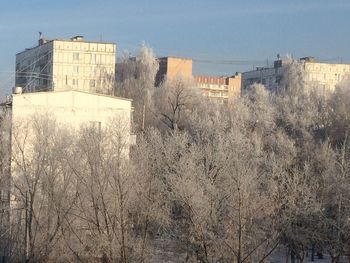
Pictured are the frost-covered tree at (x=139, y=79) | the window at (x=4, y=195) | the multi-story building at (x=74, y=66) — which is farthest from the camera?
the multi-story building at (x=74, y=66)

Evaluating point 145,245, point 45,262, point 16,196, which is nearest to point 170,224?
point 145,245

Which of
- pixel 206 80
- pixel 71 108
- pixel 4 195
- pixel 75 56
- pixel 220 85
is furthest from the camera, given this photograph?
pixel 220 85

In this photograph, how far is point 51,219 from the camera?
77.6 feet

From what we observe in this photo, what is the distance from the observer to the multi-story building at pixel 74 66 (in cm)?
5241

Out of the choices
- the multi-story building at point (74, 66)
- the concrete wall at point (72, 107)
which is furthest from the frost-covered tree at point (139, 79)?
the concrete wall at point (72, 107)

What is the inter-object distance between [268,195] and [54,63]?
1378 inches

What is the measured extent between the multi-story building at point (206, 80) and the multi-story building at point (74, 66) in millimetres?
5873

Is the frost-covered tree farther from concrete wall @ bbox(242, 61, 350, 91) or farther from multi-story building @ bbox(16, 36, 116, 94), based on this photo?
concrete wall @ bbox(242, 61, 350, 91)

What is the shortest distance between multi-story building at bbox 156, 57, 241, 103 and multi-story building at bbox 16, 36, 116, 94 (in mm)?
Result: 5873

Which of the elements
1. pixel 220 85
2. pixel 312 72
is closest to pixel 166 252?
pixel 312 72

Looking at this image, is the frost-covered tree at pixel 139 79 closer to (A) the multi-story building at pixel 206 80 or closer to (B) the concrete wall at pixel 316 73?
(A) the multi-story building at pixel 206 80

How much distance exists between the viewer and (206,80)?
6731 cm

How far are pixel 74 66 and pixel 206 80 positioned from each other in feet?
58.6

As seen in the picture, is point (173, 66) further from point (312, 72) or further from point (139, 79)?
point (312, 72)
